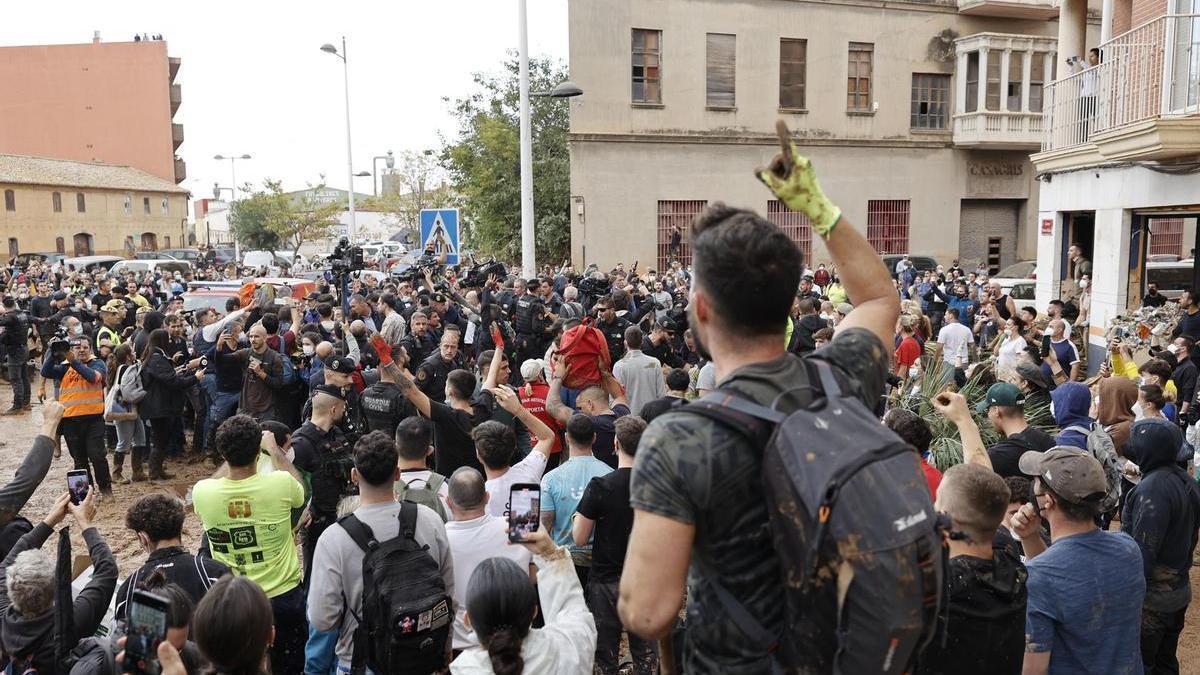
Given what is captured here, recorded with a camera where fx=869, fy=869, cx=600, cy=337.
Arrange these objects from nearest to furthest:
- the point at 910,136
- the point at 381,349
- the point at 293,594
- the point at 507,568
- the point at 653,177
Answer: the point at 507,568 → the point at 293,594 → the point at 381,349 → the point at 653,177 → the point at 910,136

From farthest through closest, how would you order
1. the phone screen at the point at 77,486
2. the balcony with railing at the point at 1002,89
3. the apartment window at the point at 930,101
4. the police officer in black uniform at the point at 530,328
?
the apartment window at the point at 930,101 < the balcony with railing at the point at 1002,89 < the police officer in black uniform at the point at 530,328 < the phone screen at the point at 77,486

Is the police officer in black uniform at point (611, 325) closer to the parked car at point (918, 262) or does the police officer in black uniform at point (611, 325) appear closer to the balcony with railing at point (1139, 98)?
the balcony with railing at point (1139, 98)

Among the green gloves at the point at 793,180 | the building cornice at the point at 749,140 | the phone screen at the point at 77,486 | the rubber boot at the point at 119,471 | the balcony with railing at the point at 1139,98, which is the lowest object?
the rubber boot at the point at 119,471

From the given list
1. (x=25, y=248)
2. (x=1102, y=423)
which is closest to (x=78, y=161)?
(x=25, y=248)

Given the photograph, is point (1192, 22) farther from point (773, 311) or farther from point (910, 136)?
point (910, 136)

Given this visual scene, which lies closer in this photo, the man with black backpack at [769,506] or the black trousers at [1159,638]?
the man with black backpack at [769,506]

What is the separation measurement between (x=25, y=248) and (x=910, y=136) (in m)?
45.6

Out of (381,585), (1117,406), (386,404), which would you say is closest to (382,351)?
(386,404)

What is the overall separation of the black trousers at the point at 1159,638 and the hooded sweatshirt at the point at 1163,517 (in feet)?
0.17

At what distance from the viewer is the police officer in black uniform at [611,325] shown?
34.3 feet

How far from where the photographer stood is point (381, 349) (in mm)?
6391

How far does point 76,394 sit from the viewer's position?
891 cm

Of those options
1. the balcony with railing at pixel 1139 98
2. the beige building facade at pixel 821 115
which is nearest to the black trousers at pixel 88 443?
the balcony with railing at pixel 1139 98

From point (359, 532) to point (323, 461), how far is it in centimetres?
194
